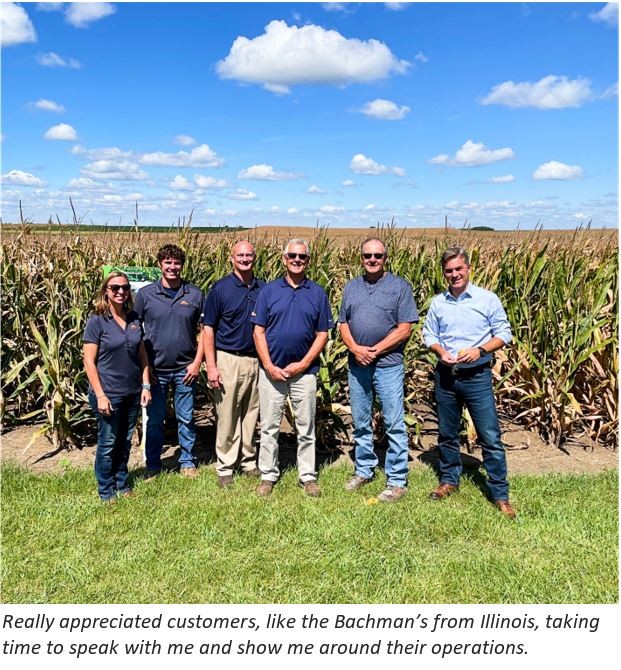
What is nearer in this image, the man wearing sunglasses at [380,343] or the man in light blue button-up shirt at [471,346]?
the man in light blue button-up shirt at [471,346]

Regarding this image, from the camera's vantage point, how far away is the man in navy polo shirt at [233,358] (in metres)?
4.87

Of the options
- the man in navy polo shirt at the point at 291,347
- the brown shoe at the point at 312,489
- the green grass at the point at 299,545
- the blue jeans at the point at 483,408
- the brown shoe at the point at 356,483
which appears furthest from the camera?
the brown shoe at the point at 356,483

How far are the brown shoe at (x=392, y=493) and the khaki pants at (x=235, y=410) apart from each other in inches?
49.9

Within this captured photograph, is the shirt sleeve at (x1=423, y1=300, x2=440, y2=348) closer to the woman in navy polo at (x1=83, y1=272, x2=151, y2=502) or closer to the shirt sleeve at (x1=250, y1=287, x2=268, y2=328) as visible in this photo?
the shirt sleeve at (x1=250, y1=287, x2=268, y2=328)

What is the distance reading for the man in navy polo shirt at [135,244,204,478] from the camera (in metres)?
4.96

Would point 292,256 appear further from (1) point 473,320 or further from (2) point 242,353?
(1) point 473,320

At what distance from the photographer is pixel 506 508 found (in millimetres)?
4441

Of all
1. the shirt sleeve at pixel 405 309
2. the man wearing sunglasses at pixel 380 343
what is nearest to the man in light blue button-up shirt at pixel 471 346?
the shirt sleeve at pixel 405 309

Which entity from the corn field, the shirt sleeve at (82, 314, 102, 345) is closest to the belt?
the corn field

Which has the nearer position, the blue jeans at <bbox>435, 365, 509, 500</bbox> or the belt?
the blue jeans at <bbox>435, 365, 509, 500</bbox>

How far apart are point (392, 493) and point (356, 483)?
0.38 metres

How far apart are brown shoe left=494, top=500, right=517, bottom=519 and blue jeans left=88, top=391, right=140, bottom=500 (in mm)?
3071

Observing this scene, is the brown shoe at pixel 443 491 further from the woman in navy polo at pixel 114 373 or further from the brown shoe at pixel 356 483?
the woman in navy polo at pixel 114 373

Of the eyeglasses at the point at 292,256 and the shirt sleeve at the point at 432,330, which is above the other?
the eyeglasses at the point at 292,256
